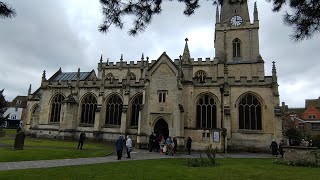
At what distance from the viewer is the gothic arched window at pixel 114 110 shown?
34822 millimetres

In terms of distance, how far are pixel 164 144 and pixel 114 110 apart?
42.2 ft

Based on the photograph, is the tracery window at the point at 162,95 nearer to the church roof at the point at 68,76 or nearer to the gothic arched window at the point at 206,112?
the gothic arched window at the point at 206,112

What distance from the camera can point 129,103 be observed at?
33.8 m

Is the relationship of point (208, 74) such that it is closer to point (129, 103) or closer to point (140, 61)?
point (140, 61)

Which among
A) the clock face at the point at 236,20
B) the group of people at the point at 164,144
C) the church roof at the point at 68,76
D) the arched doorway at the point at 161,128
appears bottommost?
the group of people at the point at 164,144

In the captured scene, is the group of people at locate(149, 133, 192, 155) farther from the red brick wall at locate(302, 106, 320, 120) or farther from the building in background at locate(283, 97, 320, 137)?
the red brick wall at locate(302, 106, 320, 120)

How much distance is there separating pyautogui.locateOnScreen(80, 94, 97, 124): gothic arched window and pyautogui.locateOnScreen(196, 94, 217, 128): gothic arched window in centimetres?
1407

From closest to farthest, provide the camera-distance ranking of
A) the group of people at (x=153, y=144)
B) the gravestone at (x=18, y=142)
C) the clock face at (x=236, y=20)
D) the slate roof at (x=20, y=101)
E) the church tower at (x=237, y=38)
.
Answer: the group of people at (x=153, y=144), the gravestone at (x=18, y=142), the church tower at (x=237, y=38), the clock face at (x=236, y=20), the slate roof at (x=20, y=101)

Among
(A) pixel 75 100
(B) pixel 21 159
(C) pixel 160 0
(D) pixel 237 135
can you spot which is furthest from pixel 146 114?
(C) pixel 160 0

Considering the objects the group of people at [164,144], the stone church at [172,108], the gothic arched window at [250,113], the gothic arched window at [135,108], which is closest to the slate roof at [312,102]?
the stone church at [172,108]

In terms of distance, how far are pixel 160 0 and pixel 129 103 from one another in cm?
2639

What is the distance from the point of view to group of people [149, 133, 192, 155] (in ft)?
76.5

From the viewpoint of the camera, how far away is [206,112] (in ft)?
102

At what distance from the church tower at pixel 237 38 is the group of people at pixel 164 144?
20.5 metres
